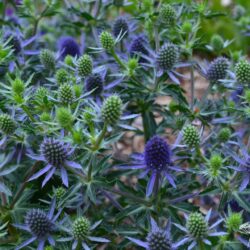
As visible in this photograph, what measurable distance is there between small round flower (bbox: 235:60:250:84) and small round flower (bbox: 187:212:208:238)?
29.2 inches

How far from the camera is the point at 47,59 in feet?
8.16

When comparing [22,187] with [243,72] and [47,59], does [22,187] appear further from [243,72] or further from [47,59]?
[243,72]

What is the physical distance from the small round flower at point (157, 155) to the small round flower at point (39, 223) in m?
0.49

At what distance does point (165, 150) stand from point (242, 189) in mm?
357

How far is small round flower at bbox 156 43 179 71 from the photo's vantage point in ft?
7.23

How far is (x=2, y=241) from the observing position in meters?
2.10

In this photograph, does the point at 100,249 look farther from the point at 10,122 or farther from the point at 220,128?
the point at 10,122

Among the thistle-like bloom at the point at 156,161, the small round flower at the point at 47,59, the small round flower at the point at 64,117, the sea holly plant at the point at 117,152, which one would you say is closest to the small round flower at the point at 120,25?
the sea holly plant at the point at 117,152

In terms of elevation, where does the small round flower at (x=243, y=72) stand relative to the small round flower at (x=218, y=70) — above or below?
above

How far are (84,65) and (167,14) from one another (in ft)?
1.77

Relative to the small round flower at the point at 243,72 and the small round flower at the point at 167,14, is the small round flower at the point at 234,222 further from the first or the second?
the small round flower at the point at 167,14

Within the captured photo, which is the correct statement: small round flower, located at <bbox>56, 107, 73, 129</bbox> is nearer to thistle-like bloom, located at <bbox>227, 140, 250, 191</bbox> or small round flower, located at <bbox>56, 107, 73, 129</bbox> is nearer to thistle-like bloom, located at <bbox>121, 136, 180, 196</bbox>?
thistle-like bloom, located at <bbox>121, 136, 180, 196</bbox>

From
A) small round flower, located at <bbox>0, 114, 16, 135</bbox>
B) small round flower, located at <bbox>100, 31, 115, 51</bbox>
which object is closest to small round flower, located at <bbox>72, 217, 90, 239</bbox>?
small round flower, located at <bbox>0, 114, 16, 135</bbox>

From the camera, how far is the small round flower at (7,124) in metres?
1.92
